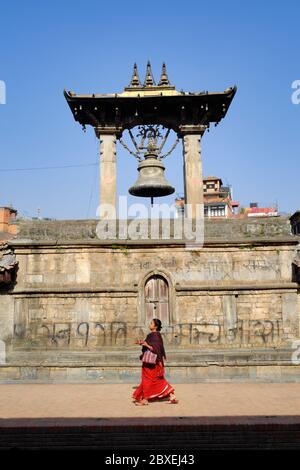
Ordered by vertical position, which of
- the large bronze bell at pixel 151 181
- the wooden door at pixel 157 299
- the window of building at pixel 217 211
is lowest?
the wooden door at pixel 157 299

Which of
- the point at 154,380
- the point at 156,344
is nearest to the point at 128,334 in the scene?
the point at 156,344

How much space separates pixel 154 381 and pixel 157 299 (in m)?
5.31

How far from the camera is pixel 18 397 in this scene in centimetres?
1020

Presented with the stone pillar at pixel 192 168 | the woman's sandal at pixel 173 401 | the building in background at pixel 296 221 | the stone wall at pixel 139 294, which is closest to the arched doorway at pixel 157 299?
the stone wall at pixel 139 294

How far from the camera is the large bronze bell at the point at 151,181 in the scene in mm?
14195

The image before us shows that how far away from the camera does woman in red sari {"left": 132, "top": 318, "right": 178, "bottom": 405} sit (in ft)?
31.3

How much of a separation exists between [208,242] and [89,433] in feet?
29.8

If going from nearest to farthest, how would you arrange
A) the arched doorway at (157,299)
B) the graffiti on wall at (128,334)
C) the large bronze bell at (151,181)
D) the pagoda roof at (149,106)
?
the large bronze bell at (151,181) → the graffiti on wall at (128,334) → the arched doorway at (157,299) → the pagoda roof at (149,106)

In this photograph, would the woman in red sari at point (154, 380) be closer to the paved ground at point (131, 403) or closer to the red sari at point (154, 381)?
the red sari at point (154, 381)

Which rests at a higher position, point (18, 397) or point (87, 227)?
point (87, 227)

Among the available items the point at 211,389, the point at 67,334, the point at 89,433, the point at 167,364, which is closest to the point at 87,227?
the point at 67,334

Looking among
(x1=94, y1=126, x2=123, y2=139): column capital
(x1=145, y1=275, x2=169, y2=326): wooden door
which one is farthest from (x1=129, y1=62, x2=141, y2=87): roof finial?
(x1=145, y1=275, x2=169, y2=326): wooden door

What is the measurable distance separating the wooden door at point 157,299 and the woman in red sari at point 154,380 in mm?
4718

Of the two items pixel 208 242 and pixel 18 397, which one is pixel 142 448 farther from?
pixel 208 242
